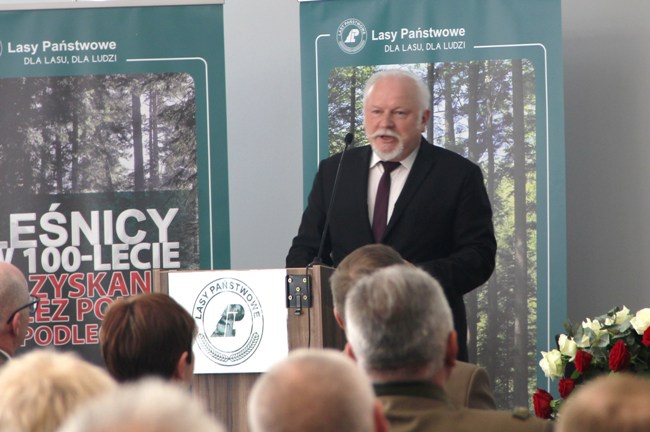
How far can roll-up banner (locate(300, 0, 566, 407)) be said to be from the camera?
18.4 feet

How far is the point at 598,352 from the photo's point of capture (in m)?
3.58

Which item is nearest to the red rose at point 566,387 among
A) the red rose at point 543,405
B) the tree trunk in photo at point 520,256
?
the red rose at point 543,405

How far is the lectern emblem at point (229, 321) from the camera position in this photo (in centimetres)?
373

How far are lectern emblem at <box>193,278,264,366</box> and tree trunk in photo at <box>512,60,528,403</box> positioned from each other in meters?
2.41

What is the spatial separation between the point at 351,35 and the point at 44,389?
173 inches

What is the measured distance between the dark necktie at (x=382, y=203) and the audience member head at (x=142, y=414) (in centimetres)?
319

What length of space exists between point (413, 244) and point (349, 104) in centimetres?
176

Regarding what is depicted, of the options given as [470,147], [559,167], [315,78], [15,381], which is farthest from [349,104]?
[15,381]

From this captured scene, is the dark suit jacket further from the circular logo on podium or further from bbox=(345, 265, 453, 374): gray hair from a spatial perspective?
bbox=(345, 265, 453, 374): gray hair

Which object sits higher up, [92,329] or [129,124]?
[129,124]

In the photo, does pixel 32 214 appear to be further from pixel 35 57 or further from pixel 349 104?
pixel 349 104

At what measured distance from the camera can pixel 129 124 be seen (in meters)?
5.80

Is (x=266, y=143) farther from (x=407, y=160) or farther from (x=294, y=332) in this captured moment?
(x=294, y=332)

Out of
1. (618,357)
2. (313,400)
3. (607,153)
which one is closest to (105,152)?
(607,153)
